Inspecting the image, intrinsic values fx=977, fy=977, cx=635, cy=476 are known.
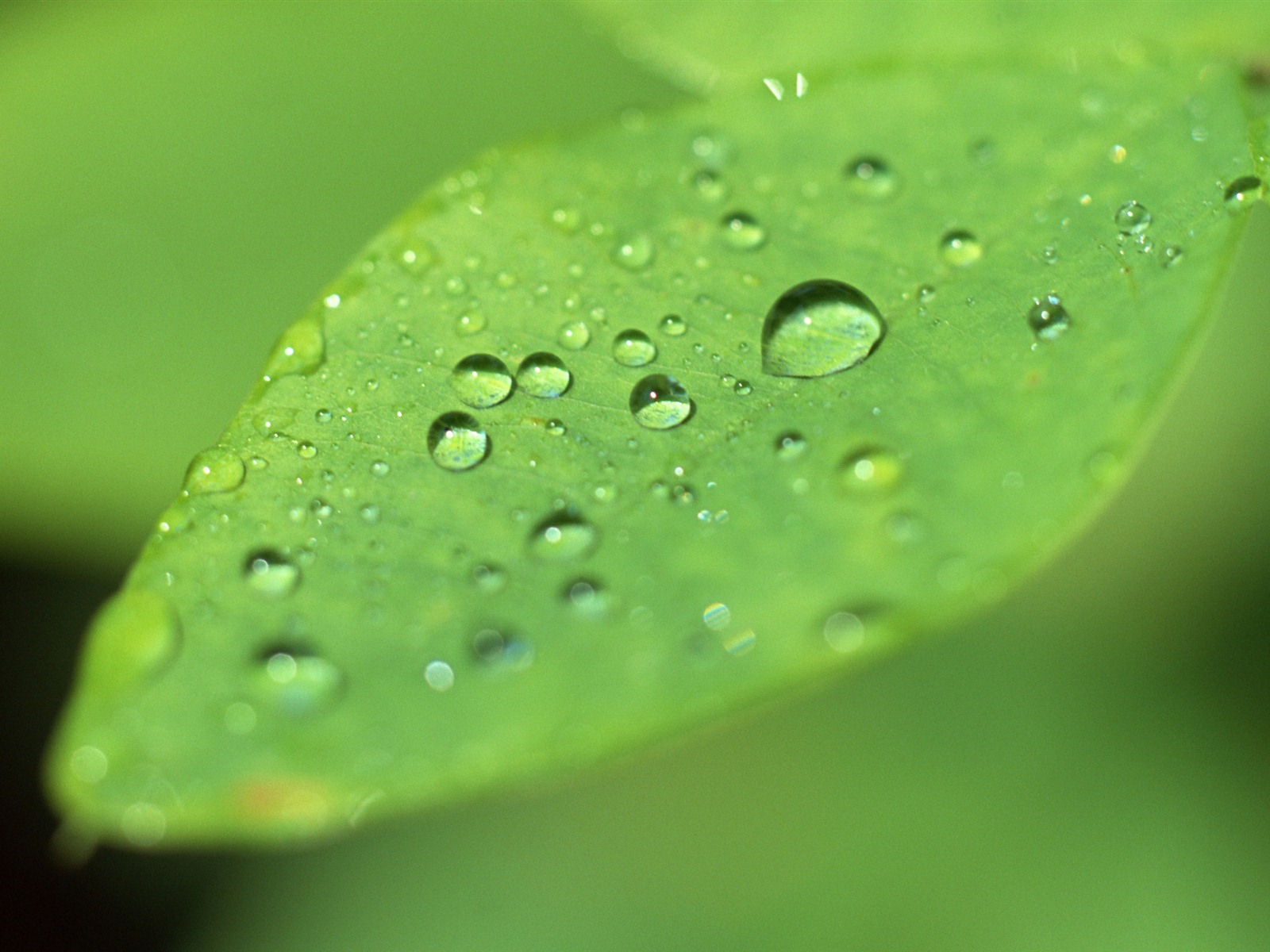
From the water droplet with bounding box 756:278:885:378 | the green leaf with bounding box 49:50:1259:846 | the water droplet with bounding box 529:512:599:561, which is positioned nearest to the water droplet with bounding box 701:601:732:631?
the green leaf with bounding box 49:50:1259:846

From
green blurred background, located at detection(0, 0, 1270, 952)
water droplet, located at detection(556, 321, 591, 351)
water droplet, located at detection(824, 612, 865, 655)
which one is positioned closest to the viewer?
water droplet, located at detection(824, 612, 865, 655)

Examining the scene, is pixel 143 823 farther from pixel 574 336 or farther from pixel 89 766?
pixel 574 336

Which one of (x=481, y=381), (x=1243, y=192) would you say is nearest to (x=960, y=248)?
(x=1243, y=192)

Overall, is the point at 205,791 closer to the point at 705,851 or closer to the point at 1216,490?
the point at 705,851

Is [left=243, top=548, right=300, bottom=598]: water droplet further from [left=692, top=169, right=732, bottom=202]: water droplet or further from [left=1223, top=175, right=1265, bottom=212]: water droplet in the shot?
[left=1223, top=175, right=1265, bottom=212]: water droplet

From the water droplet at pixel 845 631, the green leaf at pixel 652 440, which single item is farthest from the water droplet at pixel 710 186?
the water droplet at pixel 845 631

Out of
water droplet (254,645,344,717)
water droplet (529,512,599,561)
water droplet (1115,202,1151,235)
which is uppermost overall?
water droplet (1115,202,1151,235)

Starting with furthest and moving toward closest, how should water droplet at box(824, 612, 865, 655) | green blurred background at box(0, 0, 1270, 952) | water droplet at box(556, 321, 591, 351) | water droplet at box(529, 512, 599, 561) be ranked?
green blurred background at box(0, 0, 1270, 952)
water droplet at box(556, 321, 591, 351)
water droplet at box(529, 512, 599, 561)
water droplet at box(824, 612, 865, 655)
